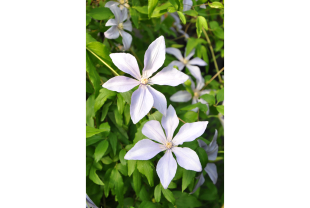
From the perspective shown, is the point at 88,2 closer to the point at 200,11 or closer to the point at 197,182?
the point at 200,11

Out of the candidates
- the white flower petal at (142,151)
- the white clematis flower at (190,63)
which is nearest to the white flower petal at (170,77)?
the white flower petal at (142,151)

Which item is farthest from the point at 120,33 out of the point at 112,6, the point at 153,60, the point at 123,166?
the point at 123,166

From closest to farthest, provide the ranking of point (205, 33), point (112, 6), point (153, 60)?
point (153, 60)
point (112, 6)
point (205, 33)

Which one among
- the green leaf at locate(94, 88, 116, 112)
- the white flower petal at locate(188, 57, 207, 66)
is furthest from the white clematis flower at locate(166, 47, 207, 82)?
the green leaf at locate(94, 88, 116, 112)

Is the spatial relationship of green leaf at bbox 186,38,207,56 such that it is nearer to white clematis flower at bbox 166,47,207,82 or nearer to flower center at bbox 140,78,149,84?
white clematis flower at bbox 166,47,207,82

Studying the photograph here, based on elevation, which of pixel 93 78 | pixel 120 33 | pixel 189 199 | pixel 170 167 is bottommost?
pixel 189 199

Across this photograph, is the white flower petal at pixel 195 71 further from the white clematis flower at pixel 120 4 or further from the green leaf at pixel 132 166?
the green leaf at pixel 132 166
